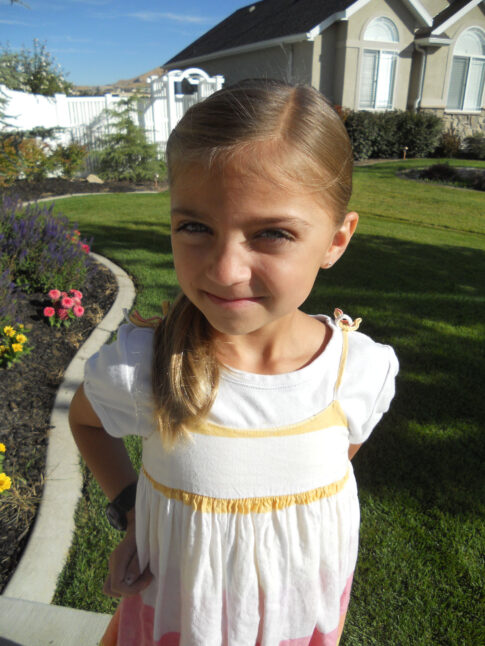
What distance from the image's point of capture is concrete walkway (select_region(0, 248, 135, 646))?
1805mm

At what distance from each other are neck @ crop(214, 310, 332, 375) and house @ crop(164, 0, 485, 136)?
17352 millimetres

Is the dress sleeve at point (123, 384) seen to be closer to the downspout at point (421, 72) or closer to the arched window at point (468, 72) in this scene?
the downspout at point (421, 72)

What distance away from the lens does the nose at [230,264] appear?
934mm

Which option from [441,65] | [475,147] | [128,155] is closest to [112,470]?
[128,155]

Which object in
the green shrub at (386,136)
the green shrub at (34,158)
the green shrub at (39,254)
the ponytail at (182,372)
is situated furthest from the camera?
the green shrub at (386,136)

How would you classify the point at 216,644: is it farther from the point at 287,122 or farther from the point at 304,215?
the point at 287,122

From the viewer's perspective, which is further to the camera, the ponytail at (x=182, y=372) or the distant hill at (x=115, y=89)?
the distant hill at (x=115, y=89)

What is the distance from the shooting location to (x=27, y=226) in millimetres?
4430

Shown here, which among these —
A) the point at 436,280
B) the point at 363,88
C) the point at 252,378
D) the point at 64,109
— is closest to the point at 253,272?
the point at 252,378

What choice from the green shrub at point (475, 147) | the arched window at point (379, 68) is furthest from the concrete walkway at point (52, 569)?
the green shrub at point (475, 147)

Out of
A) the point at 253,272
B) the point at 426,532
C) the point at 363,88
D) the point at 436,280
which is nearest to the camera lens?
the point at 253,272

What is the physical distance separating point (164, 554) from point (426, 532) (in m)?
1.86

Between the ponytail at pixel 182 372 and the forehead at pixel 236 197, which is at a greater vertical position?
the forehead at pixel 236 197

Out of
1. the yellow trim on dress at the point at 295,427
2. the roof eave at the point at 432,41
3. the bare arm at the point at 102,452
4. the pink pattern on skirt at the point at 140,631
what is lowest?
the pink pattern on skirt at the point at 140,631
